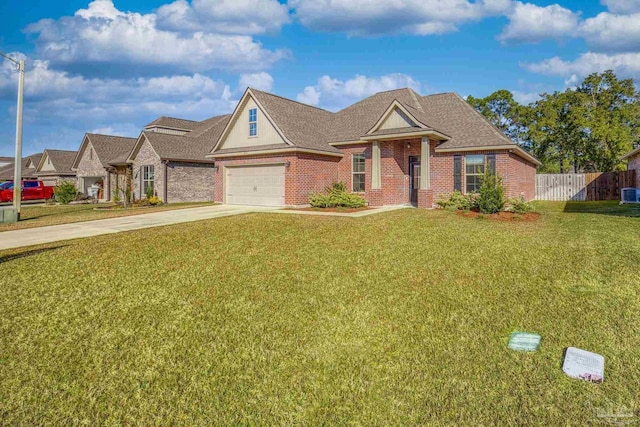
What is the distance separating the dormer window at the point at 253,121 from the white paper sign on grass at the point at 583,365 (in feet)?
58.6

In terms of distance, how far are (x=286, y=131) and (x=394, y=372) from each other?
15863mm

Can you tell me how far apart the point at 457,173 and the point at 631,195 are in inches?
438

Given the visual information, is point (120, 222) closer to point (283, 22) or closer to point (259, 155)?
point (259, 155)

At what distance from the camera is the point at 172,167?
2461cm

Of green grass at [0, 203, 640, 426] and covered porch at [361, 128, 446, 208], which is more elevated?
covered porch at [361, 128, 446, 208]

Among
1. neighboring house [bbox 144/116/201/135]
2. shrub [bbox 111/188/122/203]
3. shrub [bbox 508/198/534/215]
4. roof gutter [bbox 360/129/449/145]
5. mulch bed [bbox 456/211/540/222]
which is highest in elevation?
neighboring house [bbox 144/116/201/135]

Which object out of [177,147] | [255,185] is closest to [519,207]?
[255,185]

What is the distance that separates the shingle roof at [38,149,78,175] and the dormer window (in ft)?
84.3

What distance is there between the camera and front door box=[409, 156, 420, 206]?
1947cm

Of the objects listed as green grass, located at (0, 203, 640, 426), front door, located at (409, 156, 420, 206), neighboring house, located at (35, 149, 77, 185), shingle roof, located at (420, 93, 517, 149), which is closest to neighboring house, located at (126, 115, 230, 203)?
front door, located at (409, 156, 420, 206)

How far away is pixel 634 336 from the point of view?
15.5 feet

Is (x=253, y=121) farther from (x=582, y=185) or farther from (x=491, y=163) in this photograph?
(x=582, y=185)

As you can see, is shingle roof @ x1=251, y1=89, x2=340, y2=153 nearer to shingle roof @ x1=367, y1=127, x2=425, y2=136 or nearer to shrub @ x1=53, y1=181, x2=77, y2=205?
shingle roof @ x1=367, y1=127, x2=425, y2=136

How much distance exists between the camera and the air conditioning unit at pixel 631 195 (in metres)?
20.5
